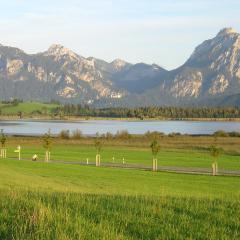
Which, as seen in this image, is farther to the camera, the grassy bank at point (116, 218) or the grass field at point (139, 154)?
the grass field at point (139, 154)

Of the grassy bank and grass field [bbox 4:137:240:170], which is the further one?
grass field [bbox 4:137:240:170]

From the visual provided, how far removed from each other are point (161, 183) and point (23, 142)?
247ft

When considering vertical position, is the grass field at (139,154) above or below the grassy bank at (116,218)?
below

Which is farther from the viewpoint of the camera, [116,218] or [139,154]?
[139,154]

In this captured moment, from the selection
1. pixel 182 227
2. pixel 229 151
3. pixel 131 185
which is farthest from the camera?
pixel 229 151

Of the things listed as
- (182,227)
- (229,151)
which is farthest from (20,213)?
(229,151)

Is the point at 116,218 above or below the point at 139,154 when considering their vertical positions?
above

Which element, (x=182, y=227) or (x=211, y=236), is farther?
(x=182, y=227)

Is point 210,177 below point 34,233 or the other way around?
below

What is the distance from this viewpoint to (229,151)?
8725 cm

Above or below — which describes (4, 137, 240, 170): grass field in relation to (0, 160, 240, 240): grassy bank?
below

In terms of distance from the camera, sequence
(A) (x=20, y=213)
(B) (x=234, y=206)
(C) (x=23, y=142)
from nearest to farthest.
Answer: (A) (x=20, y=213) → (B) (x=234, y=206) → (C) (x=23, y=142)

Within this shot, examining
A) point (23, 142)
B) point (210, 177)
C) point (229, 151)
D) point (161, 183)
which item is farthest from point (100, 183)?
point (23, 142)

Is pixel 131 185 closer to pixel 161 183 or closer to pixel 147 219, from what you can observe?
pixel 161 183
